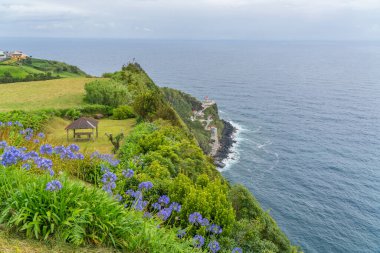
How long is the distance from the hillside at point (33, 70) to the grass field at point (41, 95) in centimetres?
494

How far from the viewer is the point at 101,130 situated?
29.8 m

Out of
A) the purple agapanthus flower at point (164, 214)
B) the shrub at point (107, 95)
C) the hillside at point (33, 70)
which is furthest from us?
the hillside at point (33, 70)

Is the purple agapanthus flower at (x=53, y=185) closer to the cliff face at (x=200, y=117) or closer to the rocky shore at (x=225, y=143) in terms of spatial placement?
the rocky shore at (x=225, y=143)

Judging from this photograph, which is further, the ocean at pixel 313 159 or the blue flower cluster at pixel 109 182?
the ocean at pixel 313 159

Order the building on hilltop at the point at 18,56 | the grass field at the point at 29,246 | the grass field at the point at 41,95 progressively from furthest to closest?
the building on hilltop at the point at 18,56 < the grass field at the point at 41,95 < the grass field at the point at 29,246

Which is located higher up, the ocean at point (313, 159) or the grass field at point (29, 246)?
the grass field at point (29, 246)

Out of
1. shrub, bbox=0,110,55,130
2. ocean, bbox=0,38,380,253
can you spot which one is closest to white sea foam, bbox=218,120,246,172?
ocean, bbox=0,38,380,253

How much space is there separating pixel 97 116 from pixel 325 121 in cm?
6074

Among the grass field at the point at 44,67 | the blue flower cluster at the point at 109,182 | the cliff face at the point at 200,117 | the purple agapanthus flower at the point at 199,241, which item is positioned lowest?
the cliff face at the point at 200,117

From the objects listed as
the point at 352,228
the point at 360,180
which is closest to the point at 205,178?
the point at 352,228

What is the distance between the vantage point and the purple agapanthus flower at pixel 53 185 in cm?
640

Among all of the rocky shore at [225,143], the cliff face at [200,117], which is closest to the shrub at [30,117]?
the rocky shore at [225,143]

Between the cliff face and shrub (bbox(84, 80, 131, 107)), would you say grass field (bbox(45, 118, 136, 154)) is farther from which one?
the cliff face

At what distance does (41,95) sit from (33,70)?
124 feet
